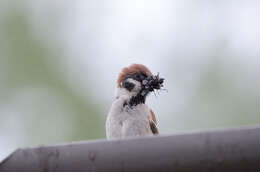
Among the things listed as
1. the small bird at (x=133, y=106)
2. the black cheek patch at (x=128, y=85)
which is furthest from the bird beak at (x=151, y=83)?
the black cheek patch at (x=128, y=85)

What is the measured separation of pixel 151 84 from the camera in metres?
3.76

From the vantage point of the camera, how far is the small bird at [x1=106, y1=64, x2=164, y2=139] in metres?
3.50

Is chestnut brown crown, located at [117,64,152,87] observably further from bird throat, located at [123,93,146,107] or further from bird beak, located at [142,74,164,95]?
bird throat, located at [123,93,146,107]

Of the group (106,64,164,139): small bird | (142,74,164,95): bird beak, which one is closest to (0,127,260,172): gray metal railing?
(106,64,164,139): small bird

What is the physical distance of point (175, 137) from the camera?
1650 mm

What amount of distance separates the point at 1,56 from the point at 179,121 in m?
2.85

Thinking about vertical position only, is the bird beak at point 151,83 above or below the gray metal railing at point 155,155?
below

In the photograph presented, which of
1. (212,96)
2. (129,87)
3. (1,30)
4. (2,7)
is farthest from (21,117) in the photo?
(129,87)

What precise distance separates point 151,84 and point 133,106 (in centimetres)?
24

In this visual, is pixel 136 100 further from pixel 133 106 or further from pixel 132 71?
pixel 132 71

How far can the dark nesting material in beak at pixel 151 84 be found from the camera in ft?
12.3

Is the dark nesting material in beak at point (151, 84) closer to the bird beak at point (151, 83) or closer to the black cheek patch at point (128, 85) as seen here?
the bird beak at point (151, 83)

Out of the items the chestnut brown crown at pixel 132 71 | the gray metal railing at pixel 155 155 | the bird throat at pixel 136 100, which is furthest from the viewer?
the chestnut brown crown at pixel 132 71

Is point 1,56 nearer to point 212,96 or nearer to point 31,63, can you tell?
point 31,63
